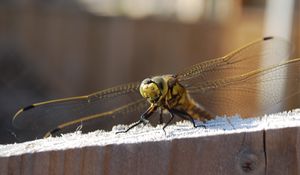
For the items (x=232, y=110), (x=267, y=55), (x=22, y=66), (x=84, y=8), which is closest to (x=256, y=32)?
(x=84, y=8)

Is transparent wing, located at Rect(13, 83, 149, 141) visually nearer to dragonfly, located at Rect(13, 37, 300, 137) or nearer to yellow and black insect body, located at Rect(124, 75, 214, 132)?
dragonfly, located at Rect(13, 37, 300, 137)

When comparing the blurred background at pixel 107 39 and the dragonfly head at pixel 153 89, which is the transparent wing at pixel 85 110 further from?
the blurred background at pixel 107 39

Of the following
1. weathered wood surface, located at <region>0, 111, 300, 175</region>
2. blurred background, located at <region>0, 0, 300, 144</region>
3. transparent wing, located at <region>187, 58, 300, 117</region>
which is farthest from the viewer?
blurred background, located at <region>0, 0, 300, 144</region>

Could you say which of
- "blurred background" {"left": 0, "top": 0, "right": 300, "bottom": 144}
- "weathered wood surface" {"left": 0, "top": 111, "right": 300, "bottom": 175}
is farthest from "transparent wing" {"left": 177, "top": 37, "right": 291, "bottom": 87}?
"blurred background" {"left": 0, "top": 0, "right": 300, "bottom": 144}

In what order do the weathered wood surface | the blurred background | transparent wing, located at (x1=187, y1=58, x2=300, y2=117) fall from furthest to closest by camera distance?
the blurred background
transparent wing, located at (x1=187, y1=58, x2=300, y2=117)
the weathered wood surface

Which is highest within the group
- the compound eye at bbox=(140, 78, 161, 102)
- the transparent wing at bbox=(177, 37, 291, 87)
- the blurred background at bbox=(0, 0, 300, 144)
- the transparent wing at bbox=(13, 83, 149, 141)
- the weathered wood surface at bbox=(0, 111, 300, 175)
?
the blurred background at bbox=(0, 0, 300, 144)

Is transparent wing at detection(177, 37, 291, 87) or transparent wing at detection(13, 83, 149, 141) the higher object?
transparent wing at detection(177, 37, 291, 87)

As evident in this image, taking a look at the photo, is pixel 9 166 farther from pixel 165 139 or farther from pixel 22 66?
pixel 22 66

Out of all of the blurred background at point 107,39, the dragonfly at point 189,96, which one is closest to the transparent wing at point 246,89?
the dragonfly at point 189,96

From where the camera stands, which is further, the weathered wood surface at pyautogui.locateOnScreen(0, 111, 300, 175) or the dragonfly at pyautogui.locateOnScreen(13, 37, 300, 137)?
the dragonfly at pyautogui.locateOnScreen(13, 37, 300, 137)
